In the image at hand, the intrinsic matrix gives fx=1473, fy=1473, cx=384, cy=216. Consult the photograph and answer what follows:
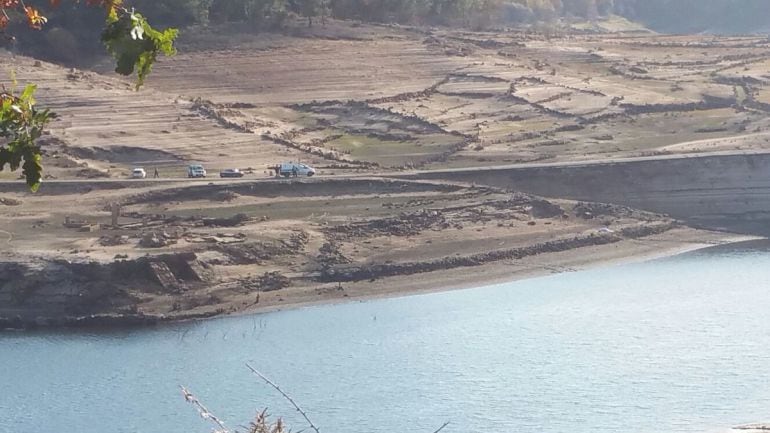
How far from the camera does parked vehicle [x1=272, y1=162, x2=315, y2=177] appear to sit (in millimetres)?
59844

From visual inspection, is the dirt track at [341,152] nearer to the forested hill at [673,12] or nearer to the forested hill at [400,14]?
the forested hill at [400,14]

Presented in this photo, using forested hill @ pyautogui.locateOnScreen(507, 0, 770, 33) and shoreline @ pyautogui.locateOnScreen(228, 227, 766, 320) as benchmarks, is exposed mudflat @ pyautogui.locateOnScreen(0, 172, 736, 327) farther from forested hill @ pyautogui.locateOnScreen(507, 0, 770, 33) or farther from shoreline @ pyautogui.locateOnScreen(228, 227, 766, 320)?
forested hill @ pyautogui.locateOnScreen(507, 0, 770, 33)

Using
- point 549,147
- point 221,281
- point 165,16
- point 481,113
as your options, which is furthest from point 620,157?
point 165,16

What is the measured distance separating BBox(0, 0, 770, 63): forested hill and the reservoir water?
15.8 meters

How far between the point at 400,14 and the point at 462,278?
2121 inches

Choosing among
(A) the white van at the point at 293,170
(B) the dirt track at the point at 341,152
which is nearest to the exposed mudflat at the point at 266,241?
(B) the dirt track at the point at 341,152

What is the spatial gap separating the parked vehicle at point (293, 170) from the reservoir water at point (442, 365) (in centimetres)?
1367

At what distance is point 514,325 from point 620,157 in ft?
82.1

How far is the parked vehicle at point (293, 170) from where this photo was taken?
5984cm

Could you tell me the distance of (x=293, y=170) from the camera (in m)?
59.9

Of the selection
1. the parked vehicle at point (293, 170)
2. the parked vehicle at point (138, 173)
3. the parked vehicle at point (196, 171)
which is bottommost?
the parked vehicle at point (138, 173)

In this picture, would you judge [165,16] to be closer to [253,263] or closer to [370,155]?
[370,155]

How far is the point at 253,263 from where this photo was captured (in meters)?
49.4

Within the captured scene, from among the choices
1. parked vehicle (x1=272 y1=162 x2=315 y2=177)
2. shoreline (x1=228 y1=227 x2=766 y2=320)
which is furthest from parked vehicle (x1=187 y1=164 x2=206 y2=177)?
shoreline (x1=228 y1=227 x2=766 y2=320)
